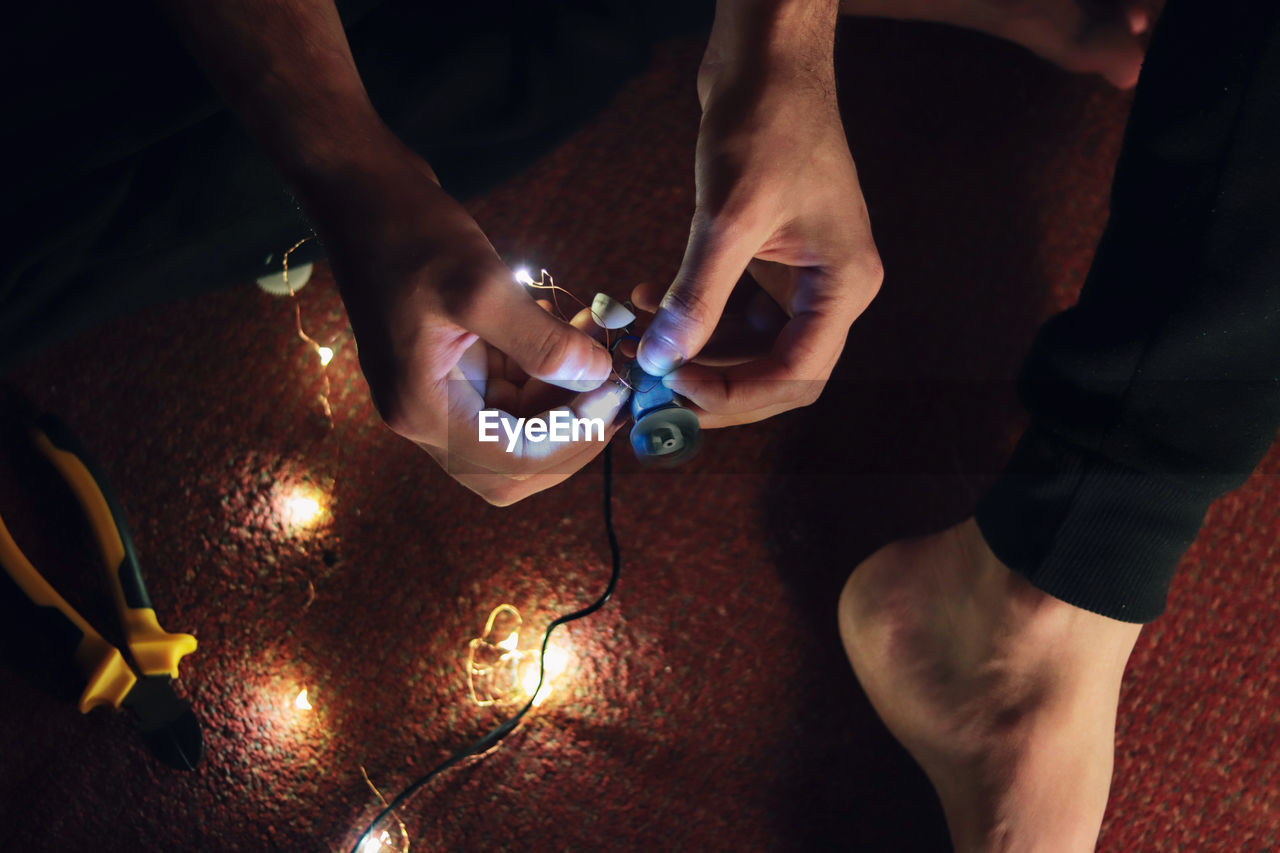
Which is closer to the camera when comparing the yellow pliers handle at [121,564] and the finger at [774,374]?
the finger at [774,374]

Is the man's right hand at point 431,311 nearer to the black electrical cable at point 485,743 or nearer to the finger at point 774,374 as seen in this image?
the finger at point 774,374

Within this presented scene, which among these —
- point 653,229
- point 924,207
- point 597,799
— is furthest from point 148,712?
point 924,207

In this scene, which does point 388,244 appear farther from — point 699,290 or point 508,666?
point 508,666

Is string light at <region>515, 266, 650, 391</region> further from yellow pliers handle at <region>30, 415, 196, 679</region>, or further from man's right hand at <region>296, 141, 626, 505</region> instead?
yellow pliers handle at <region>30, 415, 196, 679</region>

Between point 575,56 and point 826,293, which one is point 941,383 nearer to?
point 826,293

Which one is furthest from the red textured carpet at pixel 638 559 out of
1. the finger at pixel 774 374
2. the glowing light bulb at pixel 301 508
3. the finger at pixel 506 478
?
the finger at pixel 774 374

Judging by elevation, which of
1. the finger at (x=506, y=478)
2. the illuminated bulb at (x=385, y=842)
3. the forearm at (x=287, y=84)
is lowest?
the illuminated bulb at (x=385, y=842)

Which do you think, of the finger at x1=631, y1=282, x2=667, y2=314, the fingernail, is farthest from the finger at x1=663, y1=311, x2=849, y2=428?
the finger at x1=631, y1=282, x2=667, y2=314
